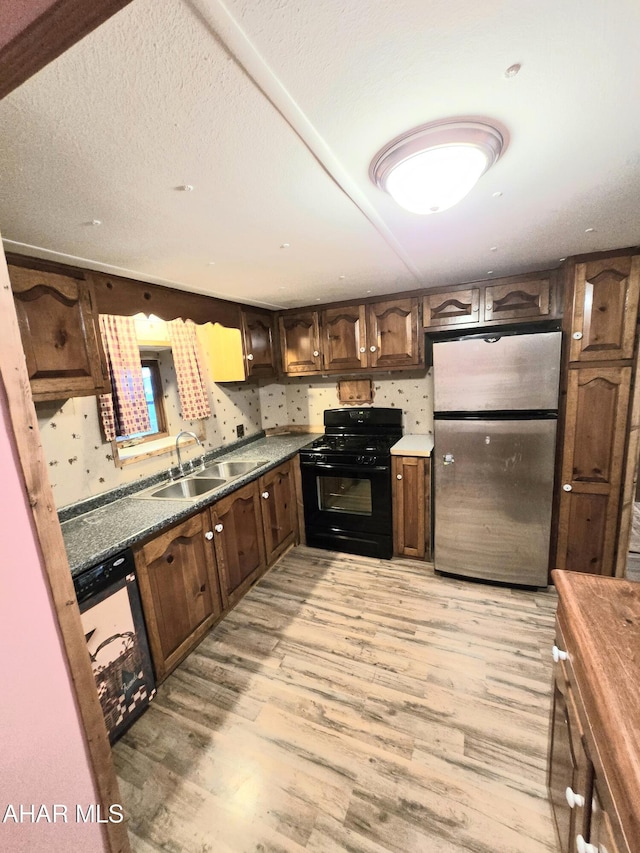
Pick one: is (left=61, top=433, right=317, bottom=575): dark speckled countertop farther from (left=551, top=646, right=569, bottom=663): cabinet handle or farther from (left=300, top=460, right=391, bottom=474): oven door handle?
(left=551, top=646, right=569, bottom=663): cabinet handle

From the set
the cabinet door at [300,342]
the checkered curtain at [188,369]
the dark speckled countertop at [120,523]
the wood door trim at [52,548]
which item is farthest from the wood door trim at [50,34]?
the cabinet door at [300,342]

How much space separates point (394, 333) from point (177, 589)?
2.41 meters

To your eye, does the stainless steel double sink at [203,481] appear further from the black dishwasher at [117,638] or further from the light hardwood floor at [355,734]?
the light hardwood floor at [355,734]

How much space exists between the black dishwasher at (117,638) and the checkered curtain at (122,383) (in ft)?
3.05

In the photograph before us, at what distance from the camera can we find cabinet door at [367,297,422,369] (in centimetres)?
276

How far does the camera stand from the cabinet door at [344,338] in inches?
116

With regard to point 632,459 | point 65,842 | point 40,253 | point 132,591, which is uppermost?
point 40,253

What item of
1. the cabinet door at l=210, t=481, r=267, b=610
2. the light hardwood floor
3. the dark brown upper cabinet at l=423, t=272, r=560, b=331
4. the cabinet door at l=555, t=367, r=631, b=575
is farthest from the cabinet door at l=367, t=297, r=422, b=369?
the light hardwood floor

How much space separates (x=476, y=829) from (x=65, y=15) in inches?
90.3

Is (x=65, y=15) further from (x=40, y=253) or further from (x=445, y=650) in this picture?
(x=445, y=650)

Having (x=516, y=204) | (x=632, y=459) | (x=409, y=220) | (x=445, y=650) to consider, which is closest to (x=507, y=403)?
(x=632, y=459)

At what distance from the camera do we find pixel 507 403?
2.26 meters

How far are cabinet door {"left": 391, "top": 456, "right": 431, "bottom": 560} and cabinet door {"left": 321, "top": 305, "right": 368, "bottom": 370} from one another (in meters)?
0.95

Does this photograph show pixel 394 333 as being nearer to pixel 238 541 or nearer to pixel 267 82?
pixel 238 541
